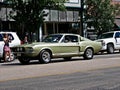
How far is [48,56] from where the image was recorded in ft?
70.2

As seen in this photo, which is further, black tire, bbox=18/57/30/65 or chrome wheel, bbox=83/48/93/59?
chrome wheel, bbox=83/48/93/59

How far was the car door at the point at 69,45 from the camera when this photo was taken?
22267 mm

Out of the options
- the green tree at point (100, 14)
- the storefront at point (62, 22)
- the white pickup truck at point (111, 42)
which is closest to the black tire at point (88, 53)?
the white pickup truck at point (111, 42)

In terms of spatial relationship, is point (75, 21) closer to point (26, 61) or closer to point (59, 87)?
point (26, 61)

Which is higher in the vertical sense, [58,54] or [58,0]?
[58,0]

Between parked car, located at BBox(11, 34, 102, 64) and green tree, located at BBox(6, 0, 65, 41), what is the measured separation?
9207 mm

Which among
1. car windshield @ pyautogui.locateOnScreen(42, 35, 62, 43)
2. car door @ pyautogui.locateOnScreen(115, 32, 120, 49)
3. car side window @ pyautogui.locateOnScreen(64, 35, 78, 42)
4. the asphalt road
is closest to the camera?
the asphalt road

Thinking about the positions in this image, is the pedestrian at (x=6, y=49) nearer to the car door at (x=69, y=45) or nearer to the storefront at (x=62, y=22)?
the car door at (x=69, y=45)

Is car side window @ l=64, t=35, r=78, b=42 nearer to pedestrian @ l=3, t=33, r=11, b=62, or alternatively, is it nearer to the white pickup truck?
pedestrian @ l=3, t=33, r=11, b=62

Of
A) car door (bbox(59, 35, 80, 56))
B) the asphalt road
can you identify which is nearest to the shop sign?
car door (bbox(59, 35, 80, 56))

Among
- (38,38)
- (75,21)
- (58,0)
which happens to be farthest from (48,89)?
(75,21)

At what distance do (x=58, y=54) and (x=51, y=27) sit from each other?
59.1 ft

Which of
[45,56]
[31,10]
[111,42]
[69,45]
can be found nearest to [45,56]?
[45,56]

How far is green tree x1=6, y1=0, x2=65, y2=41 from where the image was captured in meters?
32.4
